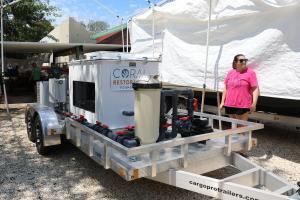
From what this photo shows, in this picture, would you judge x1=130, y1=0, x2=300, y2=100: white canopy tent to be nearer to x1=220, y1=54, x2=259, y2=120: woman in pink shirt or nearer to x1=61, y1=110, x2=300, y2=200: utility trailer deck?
x1=220, y1=54, x2=259, y2=120: woman in pink shirt

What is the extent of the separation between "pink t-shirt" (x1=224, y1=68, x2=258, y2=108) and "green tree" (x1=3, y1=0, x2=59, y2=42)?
15.5 meters

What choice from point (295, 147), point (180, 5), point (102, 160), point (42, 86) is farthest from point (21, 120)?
point (295, 147)

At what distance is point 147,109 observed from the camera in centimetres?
326

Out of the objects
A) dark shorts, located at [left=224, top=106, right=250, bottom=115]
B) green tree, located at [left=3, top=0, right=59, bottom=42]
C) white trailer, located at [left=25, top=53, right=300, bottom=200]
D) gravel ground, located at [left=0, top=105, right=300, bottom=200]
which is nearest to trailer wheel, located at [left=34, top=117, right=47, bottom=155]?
white trailer, located at [left=25, top=53, right=300, bottom=200]

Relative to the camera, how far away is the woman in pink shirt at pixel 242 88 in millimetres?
5016

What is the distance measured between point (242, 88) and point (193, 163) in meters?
2.09

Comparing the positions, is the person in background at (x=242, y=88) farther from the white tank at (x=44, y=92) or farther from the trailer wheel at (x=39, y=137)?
the white tank at (x=44, y=92)

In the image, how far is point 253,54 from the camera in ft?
18.0

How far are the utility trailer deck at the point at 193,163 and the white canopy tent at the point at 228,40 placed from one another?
5.39 feet

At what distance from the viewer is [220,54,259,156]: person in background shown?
5016 millimetres

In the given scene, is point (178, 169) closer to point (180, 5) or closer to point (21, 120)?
point (180, 5)

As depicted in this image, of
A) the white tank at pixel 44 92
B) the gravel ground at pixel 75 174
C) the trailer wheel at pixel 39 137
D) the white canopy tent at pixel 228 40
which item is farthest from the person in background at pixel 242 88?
the white tank at pixel 44 92

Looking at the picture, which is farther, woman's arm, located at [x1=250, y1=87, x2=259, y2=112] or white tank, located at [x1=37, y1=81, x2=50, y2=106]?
white tank, located at [x1=37, y1=81, x2=50, y2=106]

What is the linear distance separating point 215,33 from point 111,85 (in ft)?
9.05
